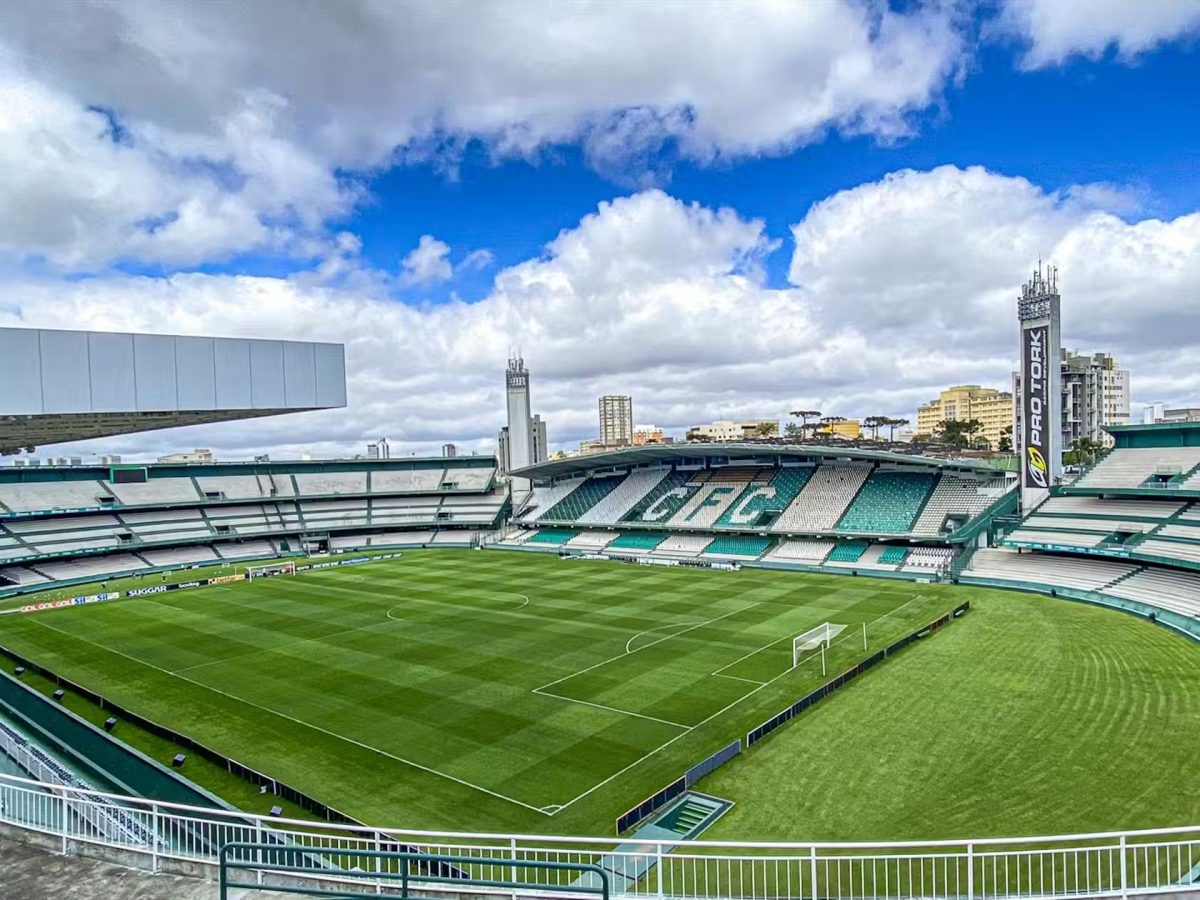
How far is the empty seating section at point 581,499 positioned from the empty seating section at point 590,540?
2.90 metres

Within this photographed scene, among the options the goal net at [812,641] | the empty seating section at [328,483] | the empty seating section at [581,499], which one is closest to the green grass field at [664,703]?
the goal net at [812,641]

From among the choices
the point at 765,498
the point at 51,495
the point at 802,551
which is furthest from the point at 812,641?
the point at 51,495

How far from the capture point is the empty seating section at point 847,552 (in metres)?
51.2

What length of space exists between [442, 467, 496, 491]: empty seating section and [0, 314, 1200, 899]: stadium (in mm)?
17296

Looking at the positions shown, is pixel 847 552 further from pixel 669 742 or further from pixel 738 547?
pixel 669 742

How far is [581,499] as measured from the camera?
243ft

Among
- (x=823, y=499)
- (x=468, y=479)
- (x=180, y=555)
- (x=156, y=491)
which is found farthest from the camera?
(x=468, y=479)

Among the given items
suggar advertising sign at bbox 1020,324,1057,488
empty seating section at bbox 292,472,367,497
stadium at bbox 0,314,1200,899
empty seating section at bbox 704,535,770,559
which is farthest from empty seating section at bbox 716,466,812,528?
empty seating section at bbox 292,472,367,497

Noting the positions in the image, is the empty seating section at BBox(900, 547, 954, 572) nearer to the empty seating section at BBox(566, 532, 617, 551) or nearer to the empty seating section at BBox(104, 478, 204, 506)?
the empty seating section at BBox(566, 532, 617, 551)

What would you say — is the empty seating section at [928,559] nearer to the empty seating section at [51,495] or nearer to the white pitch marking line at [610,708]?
the white pitch marking line at [610,708]

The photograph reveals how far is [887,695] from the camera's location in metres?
24.0

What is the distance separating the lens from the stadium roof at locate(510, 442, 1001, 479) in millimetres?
52250

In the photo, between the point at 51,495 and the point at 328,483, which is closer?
the point at 51,495

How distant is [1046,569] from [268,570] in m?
52.8
